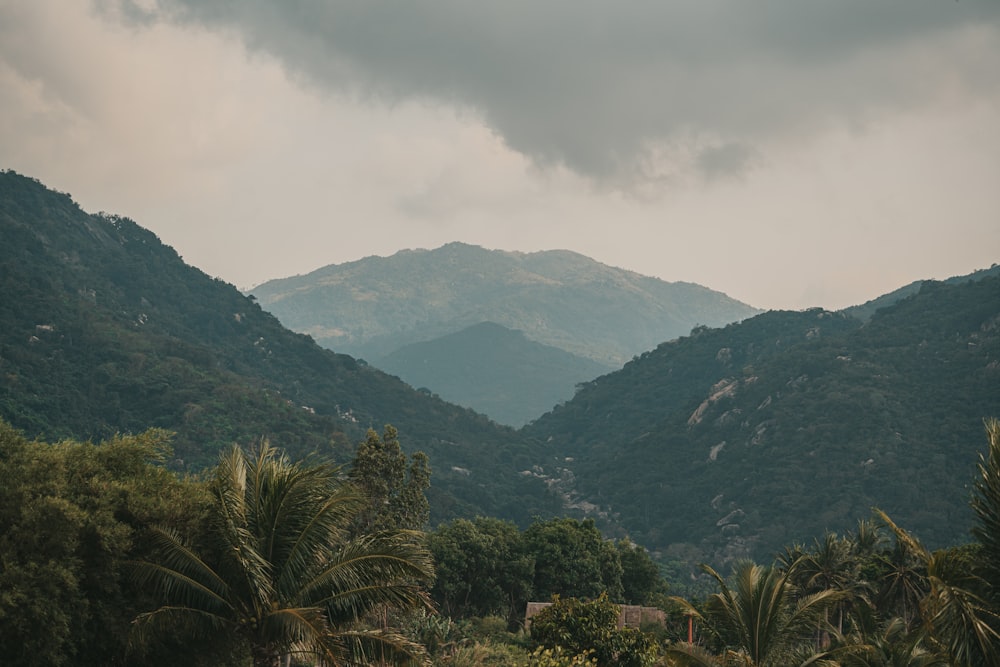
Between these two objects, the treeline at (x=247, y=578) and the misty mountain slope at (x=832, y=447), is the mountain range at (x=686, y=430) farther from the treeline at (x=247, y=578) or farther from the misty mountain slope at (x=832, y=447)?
the treeline at (x=247, y=578)

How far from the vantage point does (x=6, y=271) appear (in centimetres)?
14825

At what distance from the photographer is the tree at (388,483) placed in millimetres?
49531

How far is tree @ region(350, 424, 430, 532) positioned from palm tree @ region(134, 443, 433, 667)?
29.8m

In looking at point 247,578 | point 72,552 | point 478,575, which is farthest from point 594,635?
point 478,575

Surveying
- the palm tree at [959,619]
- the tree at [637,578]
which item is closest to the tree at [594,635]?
the palm tree at [959,619]

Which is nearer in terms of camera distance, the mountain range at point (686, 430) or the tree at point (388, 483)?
the tree at point (388, 483)

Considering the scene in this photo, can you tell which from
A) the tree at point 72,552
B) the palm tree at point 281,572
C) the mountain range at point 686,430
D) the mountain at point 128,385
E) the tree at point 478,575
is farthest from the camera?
the mountain range at point 686,430

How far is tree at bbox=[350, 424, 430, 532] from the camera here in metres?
49.5

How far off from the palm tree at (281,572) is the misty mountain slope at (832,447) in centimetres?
12528

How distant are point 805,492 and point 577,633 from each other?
458 feet

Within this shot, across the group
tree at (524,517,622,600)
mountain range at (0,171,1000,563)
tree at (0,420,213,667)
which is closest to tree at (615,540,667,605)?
tree at (524,517,622,600)

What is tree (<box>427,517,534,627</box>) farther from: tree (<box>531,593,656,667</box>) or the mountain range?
the mountain range

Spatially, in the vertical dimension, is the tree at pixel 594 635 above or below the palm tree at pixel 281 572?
below

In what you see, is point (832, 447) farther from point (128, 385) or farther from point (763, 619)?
point (763, 619)
